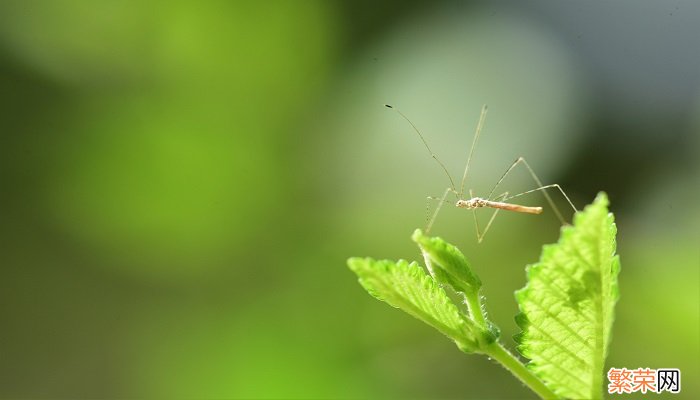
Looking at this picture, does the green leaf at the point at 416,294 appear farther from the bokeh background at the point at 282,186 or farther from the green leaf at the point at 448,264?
the bokeh background at the point at 282,186

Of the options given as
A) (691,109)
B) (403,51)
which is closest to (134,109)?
(403,51)

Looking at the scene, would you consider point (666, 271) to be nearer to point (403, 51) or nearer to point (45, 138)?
point (403, 51)

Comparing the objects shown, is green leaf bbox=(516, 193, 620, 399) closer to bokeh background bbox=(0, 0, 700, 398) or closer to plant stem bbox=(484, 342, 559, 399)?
plant stem bbox=(484, 342, 559, 399)

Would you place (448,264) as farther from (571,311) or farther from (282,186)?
(282,186)

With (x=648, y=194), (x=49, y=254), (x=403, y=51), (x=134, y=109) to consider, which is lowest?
(x=49, y=254)

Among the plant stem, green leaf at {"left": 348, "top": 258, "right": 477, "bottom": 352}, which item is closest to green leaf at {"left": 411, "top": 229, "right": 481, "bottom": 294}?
green leaf at {"left": 348, "top": 258, "right": 477, "bottom": 352}

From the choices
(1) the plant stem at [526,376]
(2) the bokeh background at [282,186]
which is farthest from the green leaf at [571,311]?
(2) the bokeh background at [282,186]

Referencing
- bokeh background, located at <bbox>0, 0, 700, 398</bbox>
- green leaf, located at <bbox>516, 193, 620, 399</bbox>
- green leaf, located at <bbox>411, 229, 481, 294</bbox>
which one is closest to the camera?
green leaf, located at <bbox>516, 193, 620, 399</bbox>

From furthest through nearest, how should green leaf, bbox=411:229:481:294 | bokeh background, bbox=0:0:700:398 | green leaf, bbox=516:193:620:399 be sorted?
1. bokeh background, bbox=0:0:700:398
2. green leaf, bbox=411:229:481:294
3. green leaf, bbox=516:193:620:399
